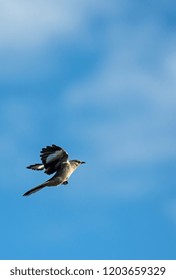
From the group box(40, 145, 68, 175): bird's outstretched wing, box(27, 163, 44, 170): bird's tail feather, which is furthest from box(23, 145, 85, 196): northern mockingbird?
box(27, 163, 44, 170): bird's tail feather

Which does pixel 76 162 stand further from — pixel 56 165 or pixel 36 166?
pixel 36 166

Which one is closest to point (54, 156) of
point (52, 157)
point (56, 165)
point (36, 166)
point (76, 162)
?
point (52, 157)

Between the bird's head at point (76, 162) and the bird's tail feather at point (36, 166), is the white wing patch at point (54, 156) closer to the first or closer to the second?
the bird's head at point (76, 162)

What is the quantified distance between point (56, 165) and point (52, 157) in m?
0.45

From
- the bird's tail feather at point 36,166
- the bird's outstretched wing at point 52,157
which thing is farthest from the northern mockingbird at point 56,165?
the bird's tail feather at point 36,166

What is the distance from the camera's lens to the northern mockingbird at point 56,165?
122 feet

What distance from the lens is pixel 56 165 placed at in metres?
37.8

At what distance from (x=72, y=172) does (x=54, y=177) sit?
864mm

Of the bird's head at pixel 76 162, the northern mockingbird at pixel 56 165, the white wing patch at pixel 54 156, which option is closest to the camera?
the northern mockingbird at pixel 56 165
